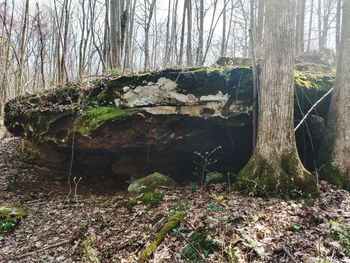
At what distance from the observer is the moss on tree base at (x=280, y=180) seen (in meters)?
4.96

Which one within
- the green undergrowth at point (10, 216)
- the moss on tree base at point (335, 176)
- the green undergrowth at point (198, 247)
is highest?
the moss on tree base at point (335, 176)

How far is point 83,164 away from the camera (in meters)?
8.17

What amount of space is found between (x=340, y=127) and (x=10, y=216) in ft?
21.1

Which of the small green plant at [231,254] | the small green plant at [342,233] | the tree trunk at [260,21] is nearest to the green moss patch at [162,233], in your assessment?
the small green plant at [231,254]

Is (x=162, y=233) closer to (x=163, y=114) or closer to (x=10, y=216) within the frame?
(x=163, y=114)

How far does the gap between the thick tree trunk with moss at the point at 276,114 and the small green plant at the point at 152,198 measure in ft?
4.62

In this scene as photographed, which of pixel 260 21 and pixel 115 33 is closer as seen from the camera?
pixel 260 21

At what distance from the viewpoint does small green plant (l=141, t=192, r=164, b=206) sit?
520 cm

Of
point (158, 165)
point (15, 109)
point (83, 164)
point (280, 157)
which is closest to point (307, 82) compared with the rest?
point (280, 157)

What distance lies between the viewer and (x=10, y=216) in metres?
5.62

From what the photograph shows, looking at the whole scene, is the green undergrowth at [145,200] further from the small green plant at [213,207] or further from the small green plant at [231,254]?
the small green plant at [231,254]

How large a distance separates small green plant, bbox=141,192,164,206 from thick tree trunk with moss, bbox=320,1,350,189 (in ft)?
10.4

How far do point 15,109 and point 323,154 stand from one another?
24.3 feet

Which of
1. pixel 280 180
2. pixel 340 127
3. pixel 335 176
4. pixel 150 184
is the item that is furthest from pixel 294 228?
pixel 150 184
